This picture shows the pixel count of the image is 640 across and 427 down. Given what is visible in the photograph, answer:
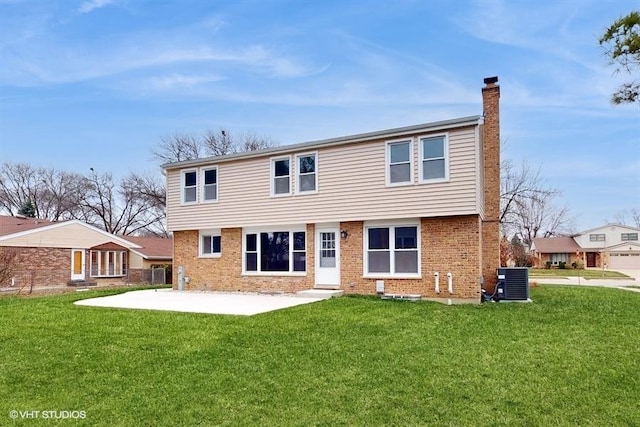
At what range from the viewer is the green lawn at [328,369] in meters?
4.73

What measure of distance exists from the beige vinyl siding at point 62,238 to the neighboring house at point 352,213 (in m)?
14.4

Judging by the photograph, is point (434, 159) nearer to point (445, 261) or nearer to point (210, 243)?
point (445, 261)

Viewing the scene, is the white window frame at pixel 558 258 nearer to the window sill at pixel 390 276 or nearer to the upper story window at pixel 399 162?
the window sill at pixel 390 276

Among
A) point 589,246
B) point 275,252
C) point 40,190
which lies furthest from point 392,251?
point 589,246

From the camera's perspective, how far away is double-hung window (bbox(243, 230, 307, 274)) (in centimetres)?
1495

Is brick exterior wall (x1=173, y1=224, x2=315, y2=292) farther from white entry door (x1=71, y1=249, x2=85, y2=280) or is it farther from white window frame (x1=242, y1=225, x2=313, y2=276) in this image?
white entry door (x1=71, y1=249, x2=85, y2=280)

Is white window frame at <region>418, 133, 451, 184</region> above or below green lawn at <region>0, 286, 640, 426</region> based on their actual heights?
above

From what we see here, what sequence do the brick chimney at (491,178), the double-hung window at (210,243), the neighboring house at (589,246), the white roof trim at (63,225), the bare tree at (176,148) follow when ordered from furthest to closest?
the neighboring house at (589,246), the bare tree at (176,148), the white roof trim at (63,225), the double-hung window at (210,243), the brick chimney at (491,178)

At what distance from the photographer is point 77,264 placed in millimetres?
29438

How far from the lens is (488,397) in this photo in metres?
5.05

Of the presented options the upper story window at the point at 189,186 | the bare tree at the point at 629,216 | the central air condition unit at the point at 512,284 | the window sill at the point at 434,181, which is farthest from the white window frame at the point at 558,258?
the upper story window at the point at 189,186

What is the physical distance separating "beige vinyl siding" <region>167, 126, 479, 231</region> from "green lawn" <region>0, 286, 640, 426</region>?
12.0 ft

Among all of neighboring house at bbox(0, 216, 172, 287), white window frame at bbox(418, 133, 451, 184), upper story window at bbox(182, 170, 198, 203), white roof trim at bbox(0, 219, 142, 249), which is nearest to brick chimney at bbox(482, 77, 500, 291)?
white window frame at bbox(418, 133, 451, 184)

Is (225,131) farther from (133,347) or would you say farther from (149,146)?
(133,347)
